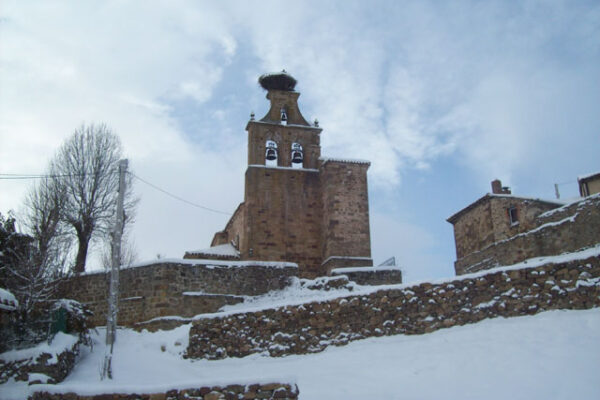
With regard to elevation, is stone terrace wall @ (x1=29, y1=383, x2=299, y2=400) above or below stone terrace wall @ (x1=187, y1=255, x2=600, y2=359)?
below

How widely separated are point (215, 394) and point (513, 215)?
71.6 feet

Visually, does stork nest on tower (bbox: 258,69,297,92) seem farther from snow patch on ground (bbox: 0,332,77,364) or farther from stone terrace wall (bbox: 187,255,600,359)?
snow patch on ground (bbox: 0,332,77,364)

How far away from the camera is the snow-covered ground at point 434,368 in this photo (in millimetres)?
8523

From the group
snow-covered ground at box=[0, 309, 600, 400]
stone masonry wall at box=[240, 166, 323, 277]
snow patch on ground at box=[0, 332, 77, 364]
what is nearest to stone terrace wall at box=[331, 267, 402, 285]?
stone masonry wall at box=[240, 166, 323, 277]

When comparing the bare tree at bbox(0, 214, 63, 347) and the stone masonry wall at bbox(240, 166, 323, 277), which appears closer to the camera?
the bare tree at bbox(0, 214, 63, 347)

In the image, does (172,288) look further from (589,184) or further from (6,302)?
(589,184)

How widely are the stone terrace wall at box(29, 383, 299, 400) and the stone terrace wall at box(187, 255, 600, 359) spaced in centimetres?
622

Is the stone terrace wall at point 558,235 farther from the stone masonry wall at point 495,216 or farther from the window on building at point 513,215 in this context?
the window on building at point 513,215

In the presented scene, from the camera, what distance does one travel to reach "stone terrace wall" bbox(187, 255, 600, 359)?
37.7ft

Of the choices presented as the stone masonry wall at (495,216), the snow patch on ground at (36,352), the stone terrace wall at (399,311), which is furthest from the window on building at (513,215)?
the snow patch on ground at (36,352)

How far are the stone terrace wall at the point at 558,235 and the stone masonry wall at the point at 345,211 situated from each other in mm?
5568

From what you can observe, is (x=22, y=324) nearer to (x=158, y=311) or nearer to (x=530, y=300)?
(x=158, y=311)

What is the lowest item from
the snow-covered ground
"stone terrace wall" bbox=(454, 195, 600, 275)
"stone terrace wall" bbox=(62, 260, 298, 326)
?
the snow-covered ground

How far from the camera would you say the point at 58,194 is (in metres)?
21.7
